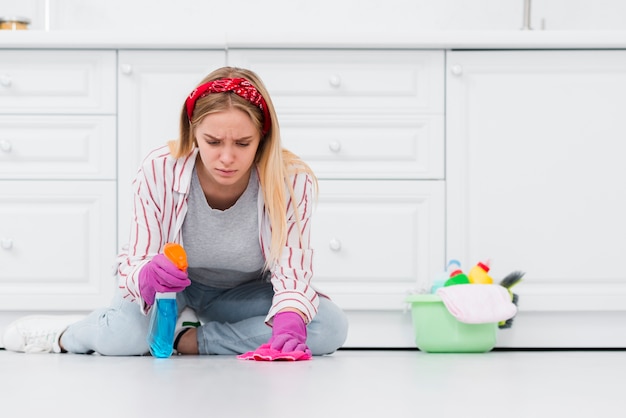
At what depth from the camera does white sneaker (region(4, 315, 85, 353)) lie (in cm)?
197

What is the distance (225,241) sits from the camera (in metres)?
1.83

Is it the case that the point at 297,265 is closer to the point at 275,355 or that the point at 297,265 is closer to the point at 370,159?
the point at 275,355

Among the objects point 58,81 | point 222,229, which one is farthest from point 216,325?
point 58,81

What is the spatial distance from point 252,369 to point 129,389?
0.99ft

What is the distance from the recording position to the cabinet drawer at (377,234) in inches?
90.9

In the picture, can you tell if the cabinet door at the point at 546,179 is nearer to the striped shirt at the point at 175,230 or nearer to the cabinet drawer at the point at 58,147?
the striped shirt at the point at 175,230

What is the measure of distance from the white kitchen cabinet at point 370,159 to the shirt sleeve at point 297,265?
46 centimetres

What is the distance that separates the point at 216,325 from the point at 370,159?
0.63 metres

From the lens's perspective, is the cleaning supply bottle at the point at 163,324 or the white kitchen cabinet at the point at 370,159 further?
the white kitchen cabinet at the point at 370,159

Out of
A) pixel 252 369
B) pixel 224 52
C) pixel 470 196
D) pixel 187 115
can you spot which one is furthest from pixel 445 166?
pixel 252 369

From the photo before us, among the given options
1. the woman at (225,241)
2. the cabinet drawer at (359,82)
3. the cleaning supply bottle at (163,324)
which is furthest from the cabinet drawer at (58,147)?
the cleaning supply bottle at (163,324)
